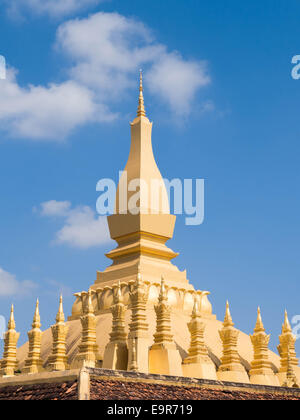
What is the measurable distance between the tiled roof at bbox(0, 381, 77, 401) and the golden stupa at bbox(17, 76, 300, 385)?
455cm

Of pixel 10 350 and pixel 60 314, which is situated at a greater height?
pixel 60 314

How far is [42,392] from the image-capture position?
1602cm

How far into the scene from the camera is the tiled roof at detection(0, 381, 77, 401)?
15164mm

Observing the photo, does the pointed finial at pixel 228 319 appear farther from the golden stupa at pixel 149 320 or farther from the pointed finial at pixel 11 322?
the pointed finial at pixel 11 322

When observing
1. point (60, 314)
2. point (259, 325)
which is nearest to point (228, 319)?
point (259, 325)

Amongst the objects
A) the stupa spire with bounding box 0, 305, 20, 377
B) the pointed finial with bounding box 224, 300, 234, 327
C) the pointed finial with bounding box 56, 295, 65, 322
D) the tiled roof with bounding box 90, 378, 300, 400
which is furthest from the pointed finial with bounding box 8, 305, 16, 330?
the tiled roof with bounding box 90, 378, 300, 400

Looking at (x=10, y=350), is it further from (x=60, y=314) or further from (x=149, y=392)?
(x=149, y=392)

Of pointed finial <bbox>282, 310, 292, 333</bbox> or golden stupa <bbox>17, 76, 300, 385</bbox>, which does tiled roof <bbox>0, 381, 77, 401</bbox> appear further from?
pointed finial <bbox>282, 310, 292, 333</bbox>

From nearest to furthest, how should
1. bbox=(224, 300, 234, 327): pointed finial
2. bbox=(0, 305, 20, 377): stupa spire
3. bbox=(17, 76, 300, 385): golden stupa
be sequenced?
bbox=(17, 76, 300, 385): golden stupa → bbox=(224, 300, 234, 327): pointed finial → bbox=(0, 305, 20, 377): stupa spire

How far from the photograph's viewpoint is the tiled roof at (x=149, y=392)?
50.5 ft

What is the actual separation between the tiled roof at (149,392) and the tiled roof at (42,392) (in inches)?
18.4

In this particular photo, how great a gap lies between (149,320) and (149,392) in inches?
329

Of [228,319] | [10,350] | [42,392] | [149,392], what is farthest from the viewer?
[10,350]
